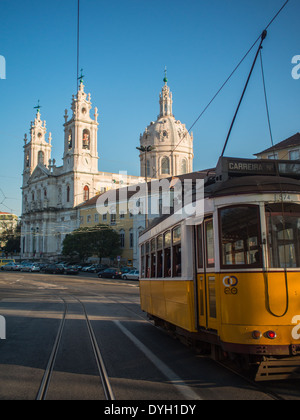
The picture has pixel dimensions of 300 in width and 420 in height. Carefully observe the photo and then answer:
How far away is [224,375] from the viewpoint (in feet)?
21.5

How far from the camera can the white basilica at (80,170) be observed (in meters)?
81.5

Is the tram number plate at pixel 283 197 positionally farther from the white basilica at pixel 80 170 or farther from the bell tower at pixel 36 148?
the bell tower at pixel 36 148

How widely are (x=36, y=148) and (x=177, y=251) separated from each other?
10101cm

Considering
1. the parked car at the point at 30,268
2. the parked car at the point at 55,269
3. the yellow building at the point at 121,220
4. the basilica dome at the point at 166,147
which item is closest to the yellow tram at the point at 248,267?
the parked car at the point at 55,269

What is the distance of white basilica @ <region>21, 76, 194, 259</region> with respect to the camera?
81.5 metres

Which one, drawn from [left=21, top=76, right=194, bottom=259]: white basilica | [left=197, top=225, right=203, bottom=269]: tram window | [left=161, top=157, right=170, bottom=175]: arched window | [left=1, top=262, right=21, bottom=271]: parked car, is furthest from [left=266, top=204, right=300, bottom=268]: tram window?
[left=161, top=157, right=170, bottom=175]: arched window

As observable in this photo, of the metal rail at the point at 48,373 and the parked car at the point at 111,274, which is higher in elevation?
the parked car at the point at 111,274

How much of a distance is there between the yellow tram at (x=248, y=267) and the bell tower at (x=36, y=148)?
3927 inches

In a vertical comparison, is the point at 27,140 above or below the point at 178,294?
above

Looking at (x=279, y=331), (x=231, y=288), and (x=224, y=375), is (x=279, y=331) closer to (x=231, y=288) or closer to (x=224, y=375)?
(x=231, y=288)

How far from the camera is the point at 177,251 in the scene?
323 inches

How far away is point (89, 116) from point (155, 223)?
3053 inches

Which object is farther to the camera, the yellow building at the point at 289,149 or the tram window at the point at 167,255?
the yellow building at the point at 289,149
